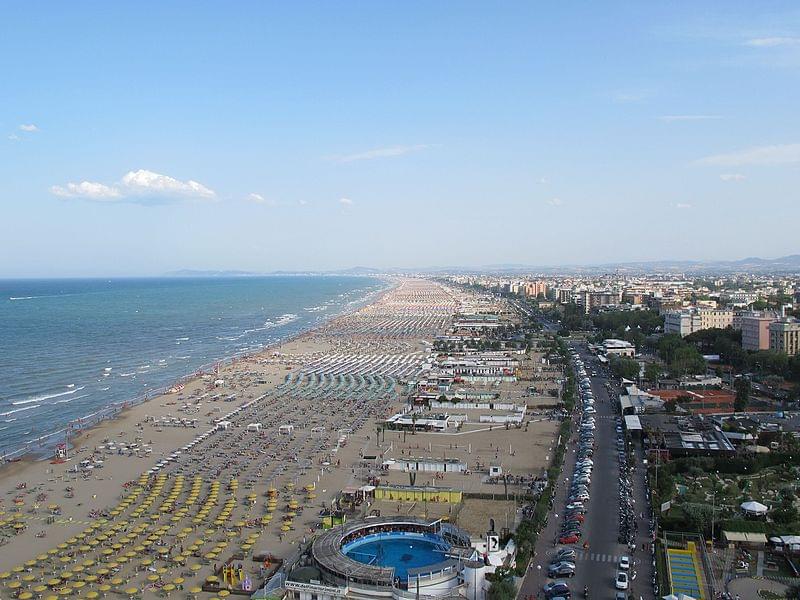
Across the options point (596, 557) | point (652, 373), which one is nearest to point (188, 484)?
point (596, 557)

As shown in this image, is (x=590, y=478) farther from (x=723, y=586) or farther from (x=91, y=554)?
(x=91, y=554)

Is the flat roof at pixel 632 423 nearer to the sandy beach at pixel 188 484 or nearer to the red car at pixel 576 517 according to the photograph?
the red car at pixel 576 517

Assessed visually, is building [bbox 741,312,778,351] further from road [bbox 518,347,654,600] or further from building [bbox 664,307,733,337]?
road [bbox 518,347,654,600]

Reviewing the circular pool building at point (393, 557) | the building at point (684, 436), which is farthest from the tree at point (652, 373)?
the circular pool building at point (393, 557)

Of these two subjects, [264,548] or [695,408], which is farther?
[695,408]

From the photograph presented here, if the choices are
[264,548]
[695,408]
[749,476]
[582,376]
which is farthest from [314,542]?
[582,376]

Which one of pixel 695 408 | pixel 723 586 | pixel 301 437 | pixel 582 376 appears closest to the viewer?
pixel 723 586

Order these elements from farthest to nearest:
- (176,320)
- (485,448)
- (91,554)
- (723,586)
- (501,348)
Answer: (176,320), (501,348), (485,448), (91,554), (723,586)

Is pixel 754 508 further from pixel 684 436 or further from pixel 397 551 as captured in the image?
pixel 397 551
